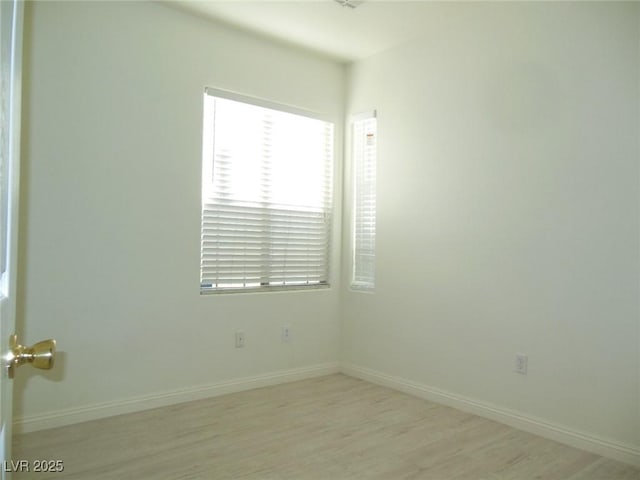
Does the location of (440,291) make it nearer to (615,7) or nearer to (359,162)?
(359,162)

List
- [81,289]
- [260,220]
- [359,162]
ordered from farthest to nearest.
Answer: [359,162] < [260,220] < [81,289]

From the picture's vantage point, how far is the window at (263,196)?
142 inches

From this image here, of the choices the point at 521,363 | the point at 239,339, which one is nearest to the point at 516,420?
the point at 521,363

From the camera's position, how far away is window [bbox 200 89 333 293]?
361 centimetres

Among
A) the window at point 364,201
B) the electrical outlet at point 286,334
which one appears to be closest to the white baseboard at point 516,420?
the electrical outlet at point 286,334

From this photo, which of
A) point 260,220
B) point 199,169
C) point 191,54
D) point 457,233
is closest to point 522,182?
point 457,233

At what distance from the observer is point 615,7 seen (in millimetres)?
2674

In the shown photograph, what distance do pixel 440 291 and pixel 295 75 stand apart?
212cm

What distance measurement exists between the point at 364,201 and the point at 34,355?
11.6ft

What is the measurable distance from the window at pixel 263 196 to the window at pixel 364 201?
243 mm

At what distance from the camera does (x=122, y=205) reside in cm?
315

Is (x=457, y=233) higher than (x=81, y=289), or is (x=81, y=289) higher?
(x=457, y=233)

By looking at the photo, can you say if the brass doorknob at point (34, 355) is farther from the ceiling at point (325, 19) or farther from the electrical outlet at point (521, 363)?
the ceiling at point (325, 19)

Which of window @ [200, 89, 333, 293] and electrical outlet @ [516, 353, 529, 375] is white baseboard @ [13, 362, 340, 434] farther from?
electrical outlet @ [516, 353, 529, 375]
